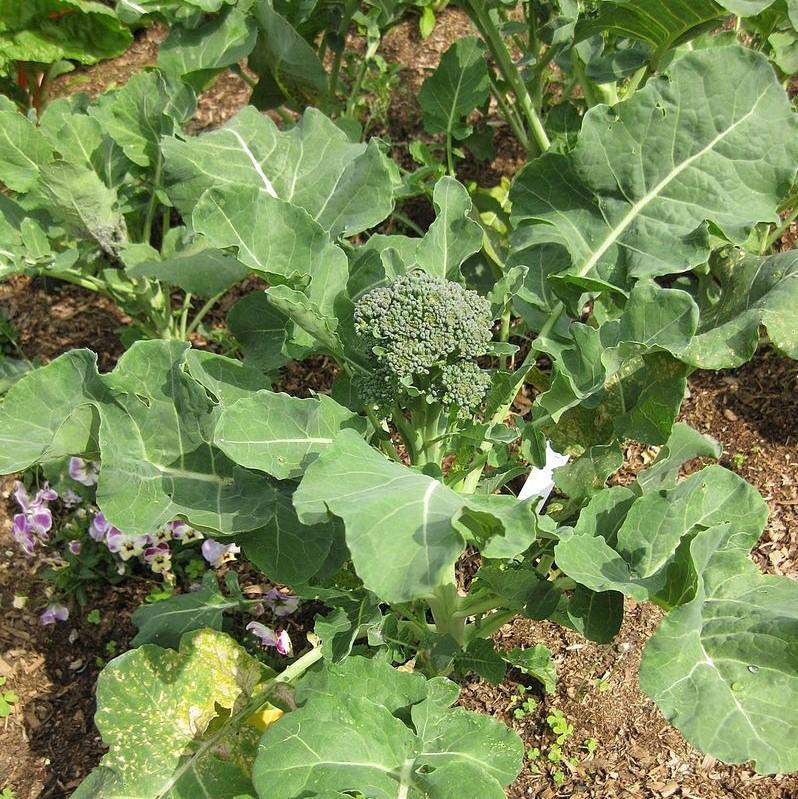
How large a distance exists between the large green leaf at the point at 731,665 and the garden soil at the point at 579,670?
2.79ft

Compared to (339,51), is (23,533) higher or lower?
lower

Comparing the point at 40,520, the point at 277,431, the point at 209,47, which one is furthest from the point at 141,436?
the point at 209,47

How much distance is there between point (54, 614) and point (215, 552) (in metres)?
0.51

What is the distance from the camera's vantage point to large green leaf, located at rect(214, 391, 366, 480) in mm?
1698

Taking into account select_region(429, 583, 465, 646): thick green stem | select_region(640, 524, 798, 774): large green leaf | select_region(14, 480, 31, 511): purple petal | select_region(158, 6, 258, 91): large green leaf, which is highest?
select_region(158, 6, 258, 91): large green leaf

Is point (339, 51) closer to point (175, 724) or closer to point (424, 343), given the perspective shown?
point (424, 343)

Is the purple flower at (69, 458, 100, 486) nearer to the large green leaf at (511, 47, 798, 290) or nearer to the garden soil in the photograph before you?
the garden soil

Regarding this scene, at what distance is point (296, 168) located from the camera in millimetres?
2275

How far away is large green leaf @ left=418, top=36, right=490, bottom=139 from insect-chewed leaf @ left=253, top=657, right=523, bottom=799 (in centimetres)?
190

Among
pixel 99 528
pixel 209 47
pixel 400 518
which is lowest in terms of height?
pixel 99 528

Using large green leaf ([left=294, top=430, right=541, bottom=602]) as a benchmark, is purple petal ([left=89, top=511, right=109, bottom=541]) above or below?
below

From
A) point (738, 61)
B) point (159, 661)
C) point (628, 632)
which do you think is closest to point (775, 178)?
point (738, 61)

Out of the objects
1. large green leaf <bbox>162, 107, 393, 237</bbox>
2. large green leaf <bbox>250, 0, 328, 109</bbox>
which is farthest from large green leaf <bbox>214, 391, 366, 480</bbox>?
large green leaf <bbox>250, 0, 328, 109</bbox>

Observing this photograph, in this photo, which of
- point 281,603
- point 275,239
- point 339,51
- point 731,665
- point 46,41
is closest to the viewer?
point 731,665
